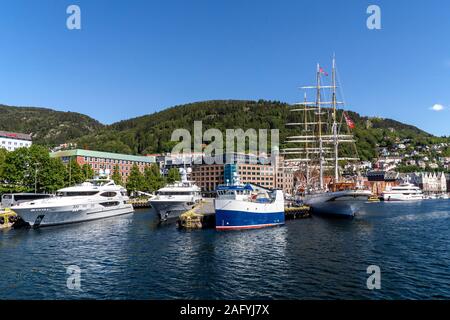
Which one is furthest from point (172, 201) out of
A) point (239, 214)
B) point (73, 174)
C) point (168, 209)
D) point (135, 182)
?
point (135, 182)

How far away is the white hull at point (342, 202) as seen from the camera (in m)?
79.0

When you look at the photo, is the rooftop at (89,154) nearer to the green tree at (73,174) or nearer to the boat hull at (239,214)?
the green tree at (73,174)

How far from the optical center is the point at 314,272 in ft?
103

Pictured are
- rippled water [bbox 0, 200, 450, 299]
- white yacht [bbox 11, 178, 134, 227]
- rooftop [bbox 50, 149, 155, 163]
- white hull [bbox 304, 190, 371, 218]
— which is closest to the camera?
rippled water [bbox 0, 200, 450, 299]

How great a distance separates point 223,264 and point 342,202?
54.3 m

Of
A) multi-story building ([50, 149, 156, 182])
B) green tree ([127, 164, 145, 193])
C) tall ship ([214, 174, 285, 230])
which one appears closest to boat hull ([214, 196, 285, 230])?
tall ship ([214, 174, 285, 230])

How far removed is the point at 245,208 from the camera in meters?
58.7

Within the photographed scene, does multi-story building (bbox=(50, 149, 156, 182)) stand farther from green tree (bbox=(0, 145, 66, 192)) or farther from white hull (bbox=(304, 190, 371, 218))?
white hull (bbox=(304, 190, 371, 218))

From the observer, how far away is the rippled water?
26594mm

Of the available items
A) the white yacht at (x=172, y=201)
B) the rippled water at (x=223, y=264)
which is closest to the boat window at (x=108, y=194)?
the white yacht at (x=172, y=201)

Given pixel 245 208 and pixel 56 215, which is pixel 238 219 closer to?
pixel 245 208

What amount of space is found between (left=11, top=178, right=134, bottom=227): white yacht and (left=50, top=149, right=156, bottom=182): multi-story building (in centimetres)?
6340
